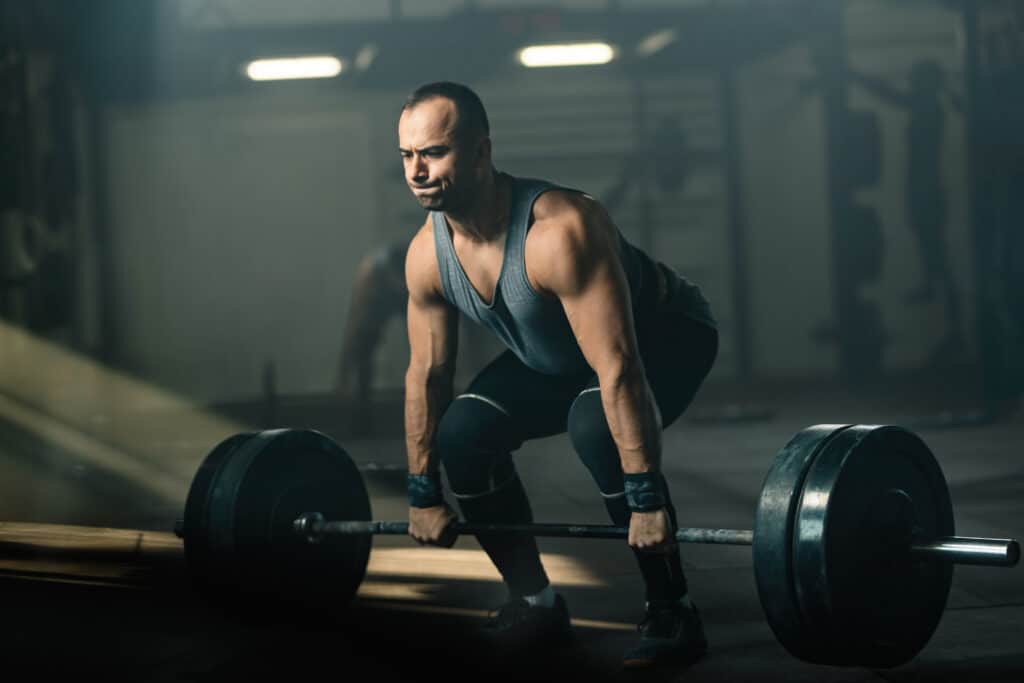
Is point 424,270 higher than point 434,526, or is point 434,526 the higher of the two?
point 424,270

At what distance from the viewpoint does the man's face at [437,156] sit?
7.22ft

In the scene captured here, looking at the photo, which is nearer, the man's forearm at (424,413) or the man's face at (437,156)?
the man's face at (437,156)

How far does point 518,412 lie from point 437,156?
1.56ft

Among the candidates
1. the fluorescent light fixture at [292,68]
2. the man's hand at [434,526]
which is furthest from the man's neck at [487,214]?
the fluorescent light fixture at [292,68]

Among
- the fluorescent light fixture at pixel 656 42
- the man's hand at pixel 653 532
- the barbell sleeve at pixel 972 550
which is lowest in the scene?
the barbell sleeve at pixel 972 550

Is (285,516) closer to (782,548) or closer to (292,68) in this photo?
(782,548)

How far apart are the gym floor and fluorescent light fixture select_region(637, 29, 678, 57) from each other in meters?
3.67

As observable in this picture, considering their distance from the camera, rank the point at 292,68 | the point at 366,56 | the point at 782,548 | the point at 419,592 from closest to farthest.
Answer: the point at 782,548, the point at 419,592, the point at 366,56, the point at 292,68

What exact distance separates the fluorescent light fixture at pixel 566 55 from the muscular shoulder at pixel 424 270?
6888 mm

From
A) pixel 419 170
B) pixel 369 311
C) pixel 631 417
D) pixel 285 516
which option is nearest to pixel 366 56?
pixel 369 311

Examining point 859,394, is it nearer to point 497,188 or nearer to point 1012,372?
point 1012,372

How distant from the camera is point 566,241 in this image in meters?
2.14

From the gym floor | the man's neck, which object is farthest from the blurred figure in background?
the man's neck

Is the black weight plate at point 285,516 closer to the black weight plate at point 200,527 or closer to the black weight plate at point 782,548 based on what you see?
the black weight plate at point 200,527
